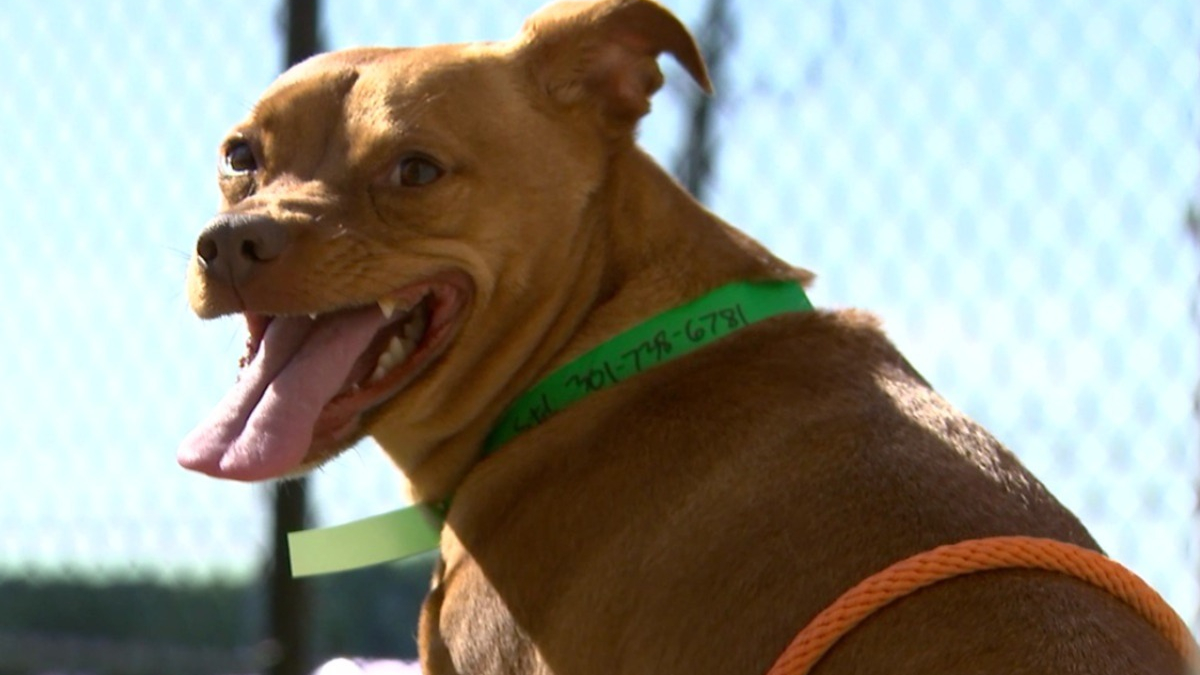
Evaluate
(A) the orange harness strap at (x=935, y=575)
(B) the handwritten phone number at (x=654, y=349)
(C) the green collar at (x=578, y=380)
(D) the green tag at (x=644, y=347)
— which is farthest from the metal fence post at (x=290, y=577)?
(A) the orange harness strap at (x=935, y=575)

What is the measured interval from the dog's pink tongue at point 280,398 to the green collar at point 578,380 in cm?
31

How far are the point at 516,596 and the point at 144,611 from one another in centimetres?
280

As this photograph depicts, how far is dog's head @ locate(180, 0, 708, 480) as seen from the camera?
98.9 inches

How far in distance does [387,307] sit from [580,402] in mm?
351

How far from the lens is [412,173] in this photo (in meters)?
2.67

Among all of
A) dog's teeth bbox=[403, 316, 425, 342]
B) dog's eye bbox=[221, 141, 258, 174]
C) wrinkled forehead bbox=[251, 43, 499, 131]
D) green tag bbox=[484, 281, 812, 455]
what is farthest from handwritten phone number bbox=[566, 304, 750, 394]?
dog's eye bbox=[221, 141, 258, 174]

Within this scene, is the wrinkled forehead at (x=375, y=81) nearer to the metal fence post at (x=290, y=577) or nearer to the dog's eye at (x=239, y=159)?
the dog's eye at (x=239, y=159)

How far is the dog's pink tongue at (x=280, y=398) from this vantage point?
2.45 meters

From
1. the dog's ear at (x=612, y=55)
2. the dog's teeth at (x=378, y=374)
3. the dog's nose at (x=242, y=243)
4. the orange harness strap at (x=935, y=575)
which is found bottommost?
the orange harness strap at (x=935, y=575)

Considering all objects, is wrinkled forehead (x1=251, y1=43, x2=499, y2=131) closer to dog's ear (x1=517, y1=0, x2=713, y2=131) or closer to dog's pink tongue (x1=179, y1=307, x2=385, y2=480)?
dog's ear (x1=517, y1=0, x2=713, y2=131)

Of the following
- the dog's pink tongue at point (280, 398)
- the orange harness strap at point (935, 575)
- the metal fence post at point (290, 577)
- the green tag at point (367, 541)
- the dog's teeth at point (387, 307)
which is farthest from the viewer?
the metal fence post at point (290, 577)

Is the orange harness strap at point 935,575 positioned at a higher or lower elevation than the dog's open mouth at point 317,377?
lower

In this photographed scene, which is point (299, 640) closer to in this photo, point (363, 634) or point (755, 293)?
point (363, 634)

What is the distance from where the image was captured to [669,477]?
7.86ft
